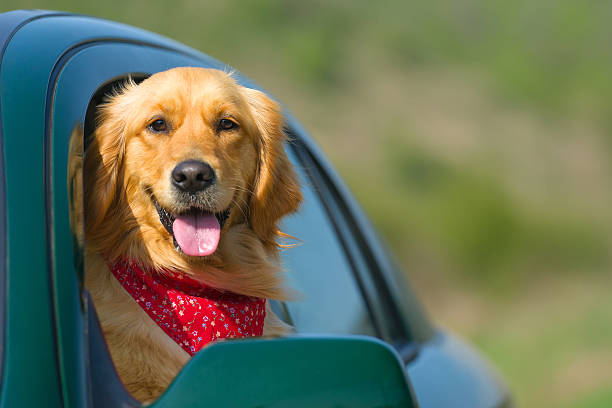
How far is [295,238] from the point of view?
1914mm

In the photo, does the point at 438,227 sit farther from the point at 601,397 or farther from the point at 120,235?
the point at 120,235

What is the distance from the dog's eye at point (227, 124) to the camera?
73.2 inches

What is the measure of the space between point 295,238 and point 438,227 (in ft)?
70.1

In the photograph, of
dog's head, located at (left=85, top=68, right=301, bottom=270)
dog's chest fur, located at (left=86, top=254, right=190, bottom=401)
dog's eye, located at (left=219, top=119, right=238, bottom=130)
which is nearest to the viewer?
dog's chest fur, located at (left=86, top=254, right=190, bottom=401)

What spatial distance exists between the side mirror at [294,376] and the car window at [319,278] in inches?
15.8

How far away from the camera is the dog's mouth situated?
1672mm

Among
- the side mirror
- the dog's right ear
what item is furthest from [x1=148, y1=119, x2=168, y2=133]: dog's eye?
the side mirror

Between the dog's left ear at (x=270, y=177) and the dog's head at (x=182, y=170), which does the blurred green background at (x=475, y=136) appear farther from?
the dog's head at (x=182, y=170)

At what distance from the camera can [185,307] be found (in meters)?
1.67

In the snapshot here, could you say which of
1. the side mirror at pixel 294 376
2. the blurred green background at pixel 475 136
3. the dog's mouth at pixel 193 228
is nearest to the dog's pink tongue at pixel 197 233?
the dog's mouth at pixel 193 228

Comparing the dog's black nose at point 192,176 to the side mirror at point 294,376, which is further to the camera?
the dog's black nose at point 192,176

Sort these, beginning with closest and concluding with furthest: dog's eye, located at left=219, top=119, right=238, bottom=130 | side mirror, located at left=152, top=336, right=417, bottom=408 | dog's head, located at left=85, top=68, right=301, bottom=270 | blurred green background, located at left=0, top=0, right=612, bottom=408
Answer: side mirror, located at left=152, top=336, right=417, bottom=408 → dog's head, located at left=85, top=68, right=301, bottom=270 → dog's eye, located at left=219, top=119, right=238, bottom=130 → blurred green background, located at left=0, top=0, right=612, bottom=408

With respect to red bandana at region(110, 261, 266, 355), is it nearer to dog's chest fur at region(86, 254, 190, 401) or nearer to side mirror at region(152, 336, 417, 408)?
dog's chest fur at region(86, 254, 190, 401)

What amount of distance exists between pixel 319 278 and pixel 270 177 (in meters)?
0.46
